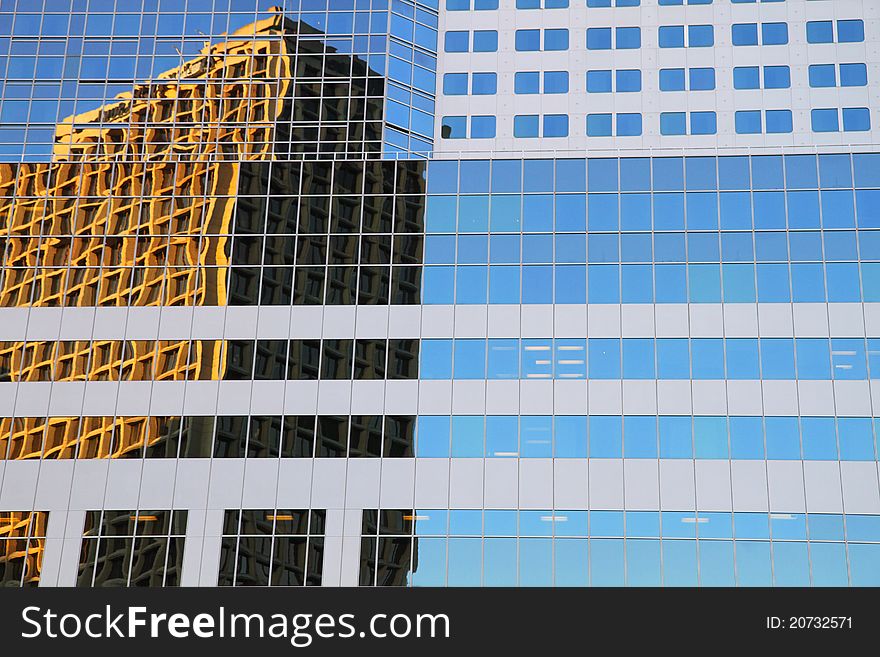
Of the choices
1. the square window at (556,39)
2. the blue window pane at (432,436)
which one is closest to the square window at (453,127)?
the square window at (556,39)

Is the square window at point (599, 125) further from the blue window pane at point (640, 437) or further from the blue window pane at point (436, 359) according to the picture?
the blue window pane at point (640, 437)

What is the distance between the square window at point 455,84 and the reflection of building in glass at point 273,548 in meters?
18.0

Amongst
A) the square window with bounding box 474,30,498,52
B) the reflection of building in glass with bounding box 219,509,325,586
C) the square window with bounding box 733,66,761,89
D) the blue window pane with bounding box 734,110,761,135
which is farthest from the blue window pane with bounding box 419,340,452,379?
the square window with bounding box 733,66,761,89

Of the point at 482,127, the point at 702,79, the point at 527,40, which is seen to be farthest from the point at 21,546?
the point at 702,79

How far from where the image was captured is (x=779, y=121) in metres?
47.9

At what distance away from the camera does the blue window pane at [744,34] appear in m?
49.0

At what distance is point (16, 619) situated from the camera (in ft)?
119

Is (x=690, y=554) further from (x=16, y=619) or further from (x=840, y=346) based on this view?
(x=16, y=619)

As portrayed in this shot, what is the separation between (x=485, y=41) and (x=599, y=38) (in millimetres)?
4677

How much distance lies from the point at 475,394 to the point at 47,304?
17115 millimetres

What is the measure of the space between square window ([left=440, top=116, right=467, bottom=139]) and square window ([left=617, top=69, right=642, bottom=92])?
6.41 metres

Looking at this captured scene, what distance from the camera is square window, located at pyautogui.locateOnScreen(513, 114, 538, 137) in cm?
4875

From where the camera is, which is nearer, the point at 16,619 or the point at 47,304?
the point at 16,619

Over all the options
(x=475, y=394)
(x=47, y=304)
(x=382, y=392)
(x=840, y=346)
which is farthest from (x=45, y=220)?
(x=840, y=346)
